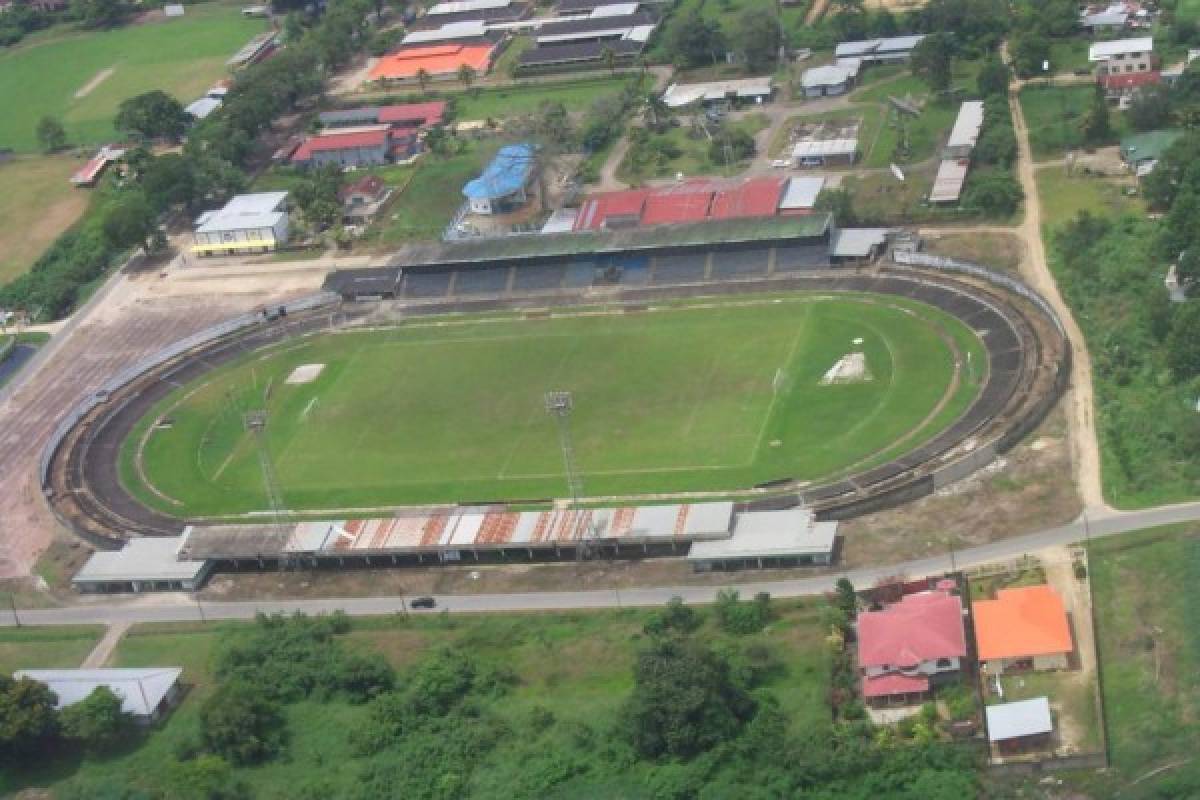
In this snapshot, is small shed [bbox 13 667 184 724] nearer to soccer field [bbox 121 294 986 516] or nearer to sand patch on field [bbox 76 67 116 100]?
soccer field [bbox 121 294 986 516]

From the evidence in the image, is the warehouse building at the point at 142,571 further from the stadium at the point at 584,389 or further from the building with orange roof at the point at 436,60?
the building with orange roof at the point at 436,60

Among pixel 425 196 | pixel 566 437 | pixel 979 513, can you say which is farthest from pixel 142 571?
pixel 425 196

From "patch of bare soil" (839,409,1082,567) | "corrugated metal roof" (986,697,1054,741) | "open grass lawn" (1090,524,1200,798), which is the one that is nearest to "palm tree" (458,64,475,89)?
"patch of bare soil" (839,409,1082,567)

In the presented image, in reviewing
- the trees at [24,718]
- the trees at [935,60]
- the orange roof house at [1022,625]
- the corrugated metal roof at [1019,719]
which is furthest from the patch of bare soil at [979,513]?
the trees at [935,60]

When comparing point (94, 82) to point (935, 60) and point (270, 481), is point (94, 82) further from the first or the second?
point (270, 481)

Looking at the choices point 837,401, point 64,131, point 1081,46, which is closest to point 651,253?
point 837,401
